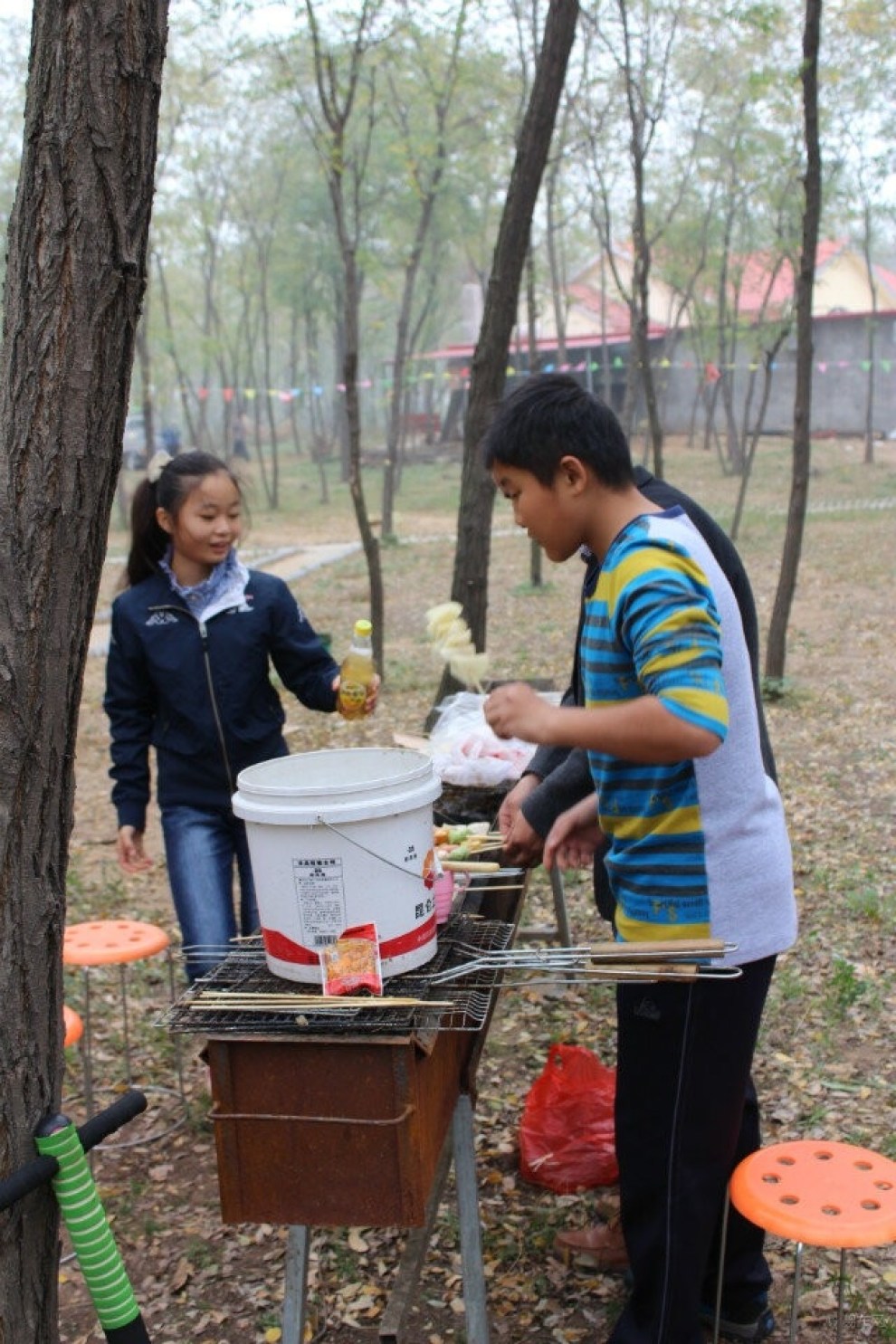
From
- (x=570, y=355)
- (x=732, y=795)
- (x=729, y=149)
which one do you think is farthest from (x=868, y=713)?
(x=570, y=355)

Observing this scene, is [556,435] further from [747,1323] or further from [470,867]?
[747,1323]

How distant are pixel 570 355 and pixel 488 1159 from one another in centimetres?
3784

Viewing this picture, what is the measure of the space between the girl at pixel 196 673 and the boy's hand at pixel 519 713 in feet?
5.47

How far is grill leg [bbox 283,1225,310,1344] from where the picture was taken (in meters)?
2.62

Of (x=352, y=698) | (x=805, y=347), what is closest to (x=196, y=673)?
(x=352, y=698)

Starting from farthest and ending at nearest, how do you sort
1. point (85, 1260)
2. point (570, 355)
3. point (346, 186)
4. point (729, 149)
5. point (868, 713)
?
point (570, 355), point (346, 186), point (729, 149), point (868, 713), point (85, 1260)

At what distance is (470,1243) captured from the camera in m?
2.71

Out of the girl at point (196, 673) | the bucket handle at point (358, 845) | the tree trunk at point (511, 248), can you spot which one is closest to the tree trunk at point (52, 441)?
the bucket handle at point (358, 845)

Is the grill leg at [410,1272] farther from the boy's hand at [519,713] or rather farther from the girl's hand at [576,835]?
the boy's hand at [519,713]

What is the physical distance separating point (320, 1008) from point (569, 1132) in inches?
71.8

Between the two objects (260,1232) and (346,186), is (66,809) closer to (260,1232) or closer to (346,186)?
(260,1232)

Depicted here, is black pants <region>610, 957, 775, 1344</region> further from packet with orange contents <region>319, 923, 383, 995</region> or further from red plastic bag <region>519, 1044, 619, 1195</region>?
red plastic bag <region>519, 1044, 619, 1195</region>

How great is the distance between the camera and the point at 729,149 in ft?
68.9

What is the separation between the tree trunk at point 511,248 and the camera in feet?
21.6
